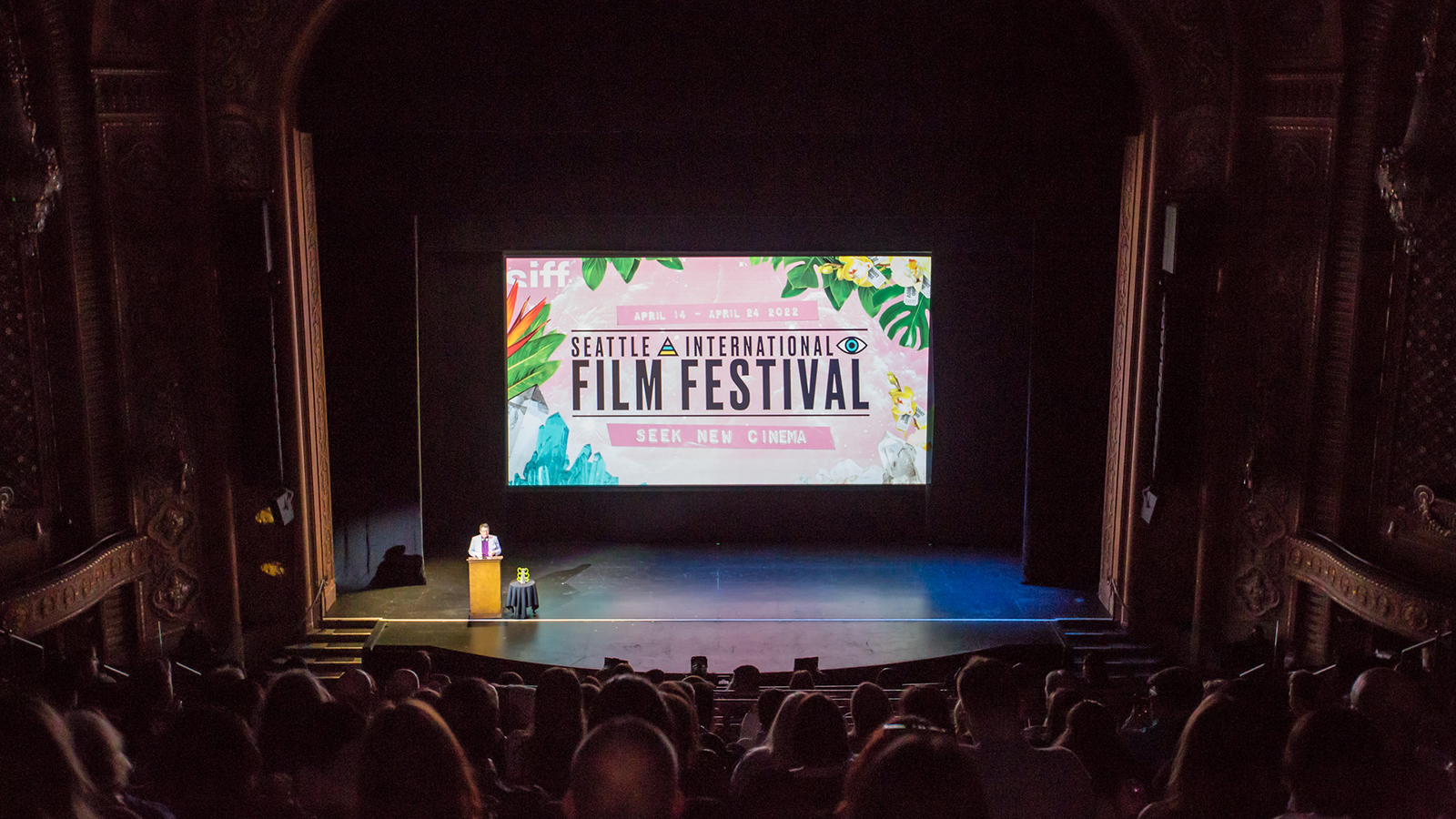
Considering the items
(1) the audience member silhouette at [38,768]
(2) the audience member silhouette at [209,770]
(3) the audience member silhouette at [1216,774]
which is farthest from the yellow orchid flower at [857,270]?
(1) the audience member silhouette at [38,768]

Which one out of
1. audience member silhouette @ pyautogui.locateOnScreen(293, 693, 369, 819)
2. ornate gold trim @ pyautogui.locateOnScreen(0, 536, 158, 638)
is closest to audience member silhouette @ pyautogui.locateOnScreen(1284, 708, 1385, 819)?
audience member silhouette @ pyautogui.locateOnScreen(293, 693, 369, 819)

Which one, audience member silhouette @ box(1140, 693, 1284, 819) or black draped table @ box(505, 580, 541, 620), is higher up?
audience member silhouette @ box(1140, 693, 1284, 819)

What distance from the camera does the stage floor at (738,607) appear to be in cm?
843

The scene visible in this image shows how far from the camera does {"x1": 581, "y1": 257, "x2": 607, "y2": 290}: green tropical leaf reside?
11461 mm

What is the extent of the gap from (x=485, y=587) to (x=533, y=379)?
316 cm

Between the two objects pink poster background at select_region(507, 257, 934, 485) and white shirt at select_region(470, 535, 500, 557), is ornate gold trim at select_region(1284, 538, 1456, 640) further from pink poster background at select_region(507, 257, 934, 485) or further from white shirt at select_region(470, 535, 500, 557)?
white shirt at select_region(470, 535, 500, 557)

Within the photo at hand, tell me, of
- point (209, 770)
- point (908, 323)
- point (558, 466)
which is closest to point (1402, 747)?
point (209, 770)

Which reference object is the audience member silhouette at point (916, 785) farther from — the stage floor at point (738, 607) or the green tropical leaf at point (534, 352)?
the green tropical leaf at point (534, 352)

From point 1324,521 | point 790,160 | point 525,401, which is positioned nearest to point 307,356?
point 525,401

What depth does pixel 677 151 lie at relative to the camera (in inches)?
401

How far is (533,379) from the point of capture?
11648 mm

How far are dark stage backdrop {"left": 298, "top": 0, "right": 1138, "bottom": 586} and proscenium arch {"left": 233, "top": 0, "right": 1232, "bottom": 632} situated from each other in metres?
0.32

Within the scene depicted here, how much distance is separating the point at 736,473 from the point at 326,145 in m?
5.37

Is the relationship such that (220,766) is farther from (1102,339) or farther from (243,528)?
(1102,339)
